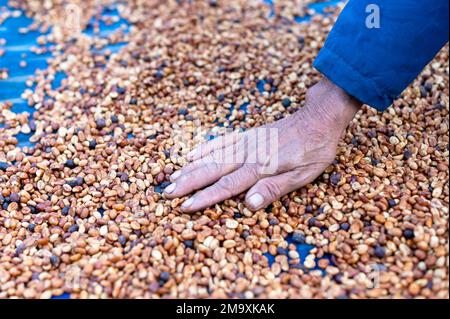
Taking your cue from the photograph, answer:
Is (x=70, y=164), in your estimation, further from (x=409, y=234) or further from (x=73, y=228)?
(x=409, y=234)

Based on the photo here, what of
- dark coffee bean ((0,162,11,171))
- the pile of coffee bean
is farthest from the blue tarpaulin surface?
dark coffee bean ((0,162,11,171))

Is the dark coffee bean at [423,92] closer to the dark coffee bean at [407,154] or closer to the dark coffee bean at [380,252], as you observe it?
the dark coffee bean at [407,154]

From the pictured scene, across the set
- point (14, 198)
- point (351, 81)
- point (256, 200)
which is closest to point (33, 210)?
point (14, 198)

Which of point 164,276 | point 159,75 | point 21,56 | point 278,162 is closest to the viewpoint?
point 164,276

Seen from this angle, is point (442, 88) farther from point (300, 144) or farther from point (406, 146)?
point (300, 144)

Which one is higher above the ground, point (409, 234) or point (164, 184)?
point (164, 184)

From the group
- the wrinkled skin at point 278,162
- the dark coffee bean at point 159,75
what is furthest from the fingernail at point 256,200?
the dark coffee bean at point 159,75
